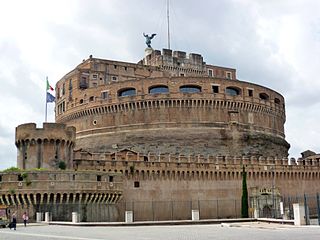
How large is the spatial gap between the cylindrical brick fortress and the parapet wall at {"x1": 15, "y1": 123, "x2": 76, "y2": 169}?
15742 millimetres

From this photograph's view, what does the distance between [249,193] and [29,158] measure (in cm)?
2309

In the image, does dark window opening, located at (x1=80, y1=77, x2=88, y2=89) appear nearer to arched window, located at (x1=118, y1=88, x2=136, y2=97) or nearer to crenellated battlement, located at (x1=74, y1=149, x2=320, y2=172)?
arched window, located at (x1=118, y1=88, x2=136, y2=97)

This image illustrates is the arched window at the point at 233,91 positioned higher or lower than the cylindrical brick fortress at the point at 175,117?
higher

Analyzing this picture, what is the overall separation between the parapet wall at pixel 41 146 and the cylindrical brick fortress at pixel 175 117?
51.6 ft

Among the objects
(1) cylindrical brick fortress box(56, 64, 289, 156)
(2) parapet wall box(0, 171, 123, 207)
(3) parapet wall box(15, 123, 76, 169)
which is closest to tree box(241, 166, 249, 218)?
(1) cylindrical brick fortress box(56, 64, 289, 156)

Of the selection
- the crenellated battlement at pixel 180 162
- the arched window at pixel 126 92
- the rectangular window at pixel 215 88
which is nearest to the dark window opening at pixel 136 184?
the crenellated battlement at pixel 180 162

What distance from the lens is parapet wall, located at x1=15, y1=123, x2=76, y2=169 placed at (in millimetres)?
39312

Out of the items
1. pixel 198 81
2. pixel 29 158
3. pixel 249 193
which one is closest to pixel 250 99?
pixel 198 81

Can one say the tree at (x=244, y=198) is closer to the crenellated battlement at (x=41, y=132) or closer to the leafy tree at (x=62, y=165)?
the leafy tree at (x=62, y=165)

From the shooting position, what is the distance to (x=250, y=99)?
60.6 metres

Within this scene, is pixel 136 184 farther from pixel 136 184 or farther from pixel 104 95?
pixel 104 95

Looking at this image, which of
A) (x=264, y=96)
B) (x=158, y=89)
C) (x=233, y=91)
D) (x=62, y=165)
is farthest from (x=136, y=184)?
(x=264, y=96)

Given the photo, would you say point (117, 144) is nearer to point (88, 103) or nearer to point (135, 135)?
point (135, 135)

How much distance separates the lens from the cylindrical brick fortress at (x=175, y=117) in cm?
5584
